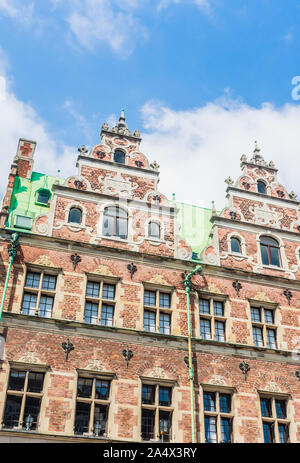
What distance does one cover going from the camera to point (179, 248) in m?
22.3

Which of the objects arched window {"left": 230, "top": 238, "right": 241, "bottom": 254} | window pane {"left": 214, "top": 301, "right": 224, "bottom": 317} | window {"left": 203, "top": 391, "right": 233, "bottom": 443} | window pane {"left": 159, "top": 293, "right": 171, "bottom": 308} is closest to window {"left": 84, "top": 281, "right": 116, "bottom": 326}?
window pane {"left": 159, "top": 293, "right": 171, "bottom": 308}

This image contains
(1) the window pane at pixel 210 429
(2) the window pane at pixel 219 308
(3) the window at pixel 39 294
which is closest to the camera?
(1) the window pane at pixel 210 429

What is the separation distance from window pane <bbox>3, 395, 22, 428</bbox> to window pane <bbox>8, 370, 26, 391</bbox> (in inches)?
12.9

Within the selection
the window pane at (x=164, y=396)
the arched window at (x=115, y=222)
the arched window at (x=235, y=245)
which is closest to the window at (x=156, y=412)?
the window pane at (x=164, y=396)

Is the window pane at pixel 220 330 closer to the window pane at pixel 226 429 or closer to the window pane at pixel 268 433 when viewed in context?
the window pane at pixel 226 429

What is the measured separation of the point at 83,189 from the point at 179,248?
4.58 m

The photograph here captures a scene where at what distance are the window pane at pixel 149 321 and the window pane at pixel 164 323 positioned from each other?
0.27 m

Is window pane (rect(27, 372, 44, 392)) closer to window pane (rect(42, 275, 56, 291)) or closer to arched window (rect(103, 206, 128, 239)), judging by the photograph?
window pane (rect(42, 275, 56, 291))

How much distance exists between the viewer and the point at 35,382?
17.7 meters

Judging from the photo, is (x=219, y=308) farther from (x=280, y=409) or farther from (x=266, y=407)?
(x=280, y=409)

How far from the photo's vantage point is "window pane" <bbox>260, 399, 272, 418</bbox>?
19562mm

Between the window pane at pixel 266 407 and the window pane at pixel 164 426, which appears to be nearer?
the window pane at pixel 164 426

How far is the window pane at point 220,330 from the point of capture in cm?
2072

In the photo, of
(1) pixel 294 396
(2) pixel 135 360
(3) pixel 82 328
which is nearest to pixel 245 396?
(1) pixel 294 396
